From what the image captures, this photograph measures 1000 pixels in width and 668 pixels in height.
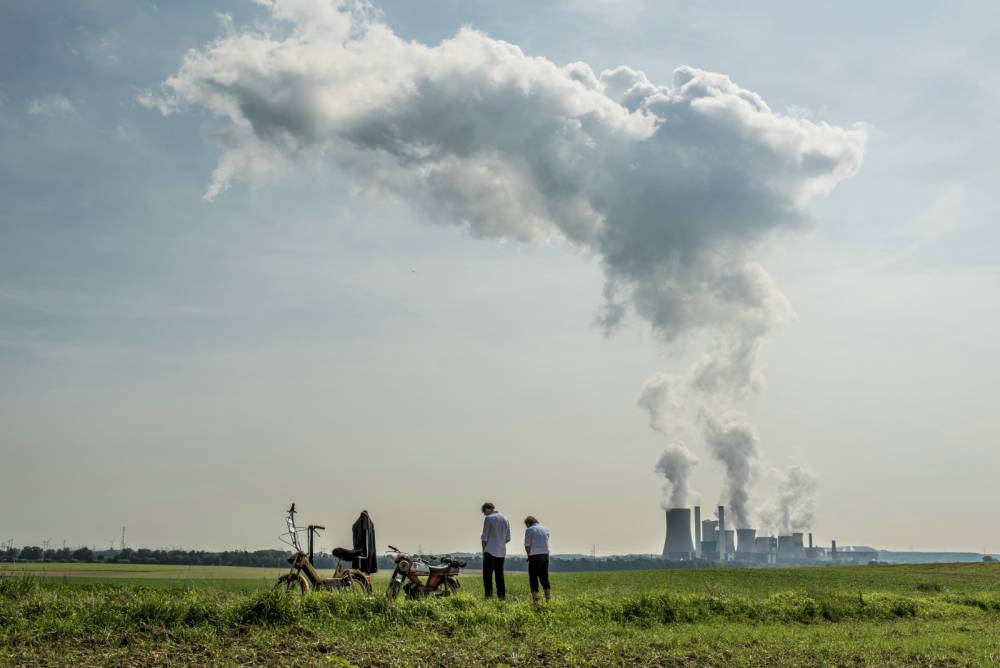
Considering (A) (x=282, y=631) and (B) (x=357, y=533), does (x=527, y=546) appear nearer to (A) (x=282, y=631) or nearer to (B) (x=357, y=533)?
(B) (x=357, y=533)

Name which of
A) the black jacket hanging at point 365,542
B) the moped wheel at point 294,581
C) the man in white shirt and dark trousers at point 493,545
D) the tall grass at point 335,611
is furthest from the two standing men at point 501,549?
the moped wheel at point 294,581

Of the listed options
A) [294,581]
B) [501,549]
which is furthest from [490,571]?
[294,581]

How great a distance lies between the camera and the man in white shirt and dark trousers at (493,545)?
25.1 metres

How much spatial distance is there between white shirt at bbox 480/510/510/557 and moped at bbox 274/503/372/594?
322 centimetres

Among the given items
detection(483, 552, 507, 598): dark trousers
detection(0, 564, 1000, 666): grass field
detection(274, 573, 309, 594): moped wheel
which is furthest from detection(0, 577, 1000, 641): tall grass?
detection(274, 573, 309, 594): moped wheel

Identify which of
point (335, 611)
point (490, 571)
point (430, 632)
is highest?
point (490, 571)

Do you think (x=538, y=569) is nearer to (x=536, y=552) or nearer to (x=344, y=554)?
(x=536, y=552)

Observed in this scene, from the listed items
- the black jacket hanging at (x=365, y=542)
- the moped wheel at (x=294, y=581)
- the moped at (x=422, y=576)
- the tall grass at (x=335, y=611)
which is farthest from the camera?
the black jacket hanging at (x=365, y=542)

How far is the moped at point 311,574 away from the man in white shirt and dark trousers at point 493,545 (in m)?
3.07

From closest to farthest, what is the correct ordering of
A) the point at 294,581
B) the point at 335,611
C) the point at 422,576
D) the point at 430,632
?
1. the point at 430,632
2. the point at 335,611
3. the point at 294,581
4. the point at 422,576

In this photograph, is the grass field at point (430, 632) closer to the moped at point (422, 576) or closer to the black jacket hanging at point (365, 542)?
the moped at point (422, 576)

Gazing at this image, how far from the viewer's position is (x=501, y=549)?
2525 centimetres

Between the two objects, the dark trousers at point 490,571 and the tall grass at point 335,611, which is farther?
the dark trousers at point 490,571

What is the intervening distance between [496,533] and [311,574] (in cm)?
504
